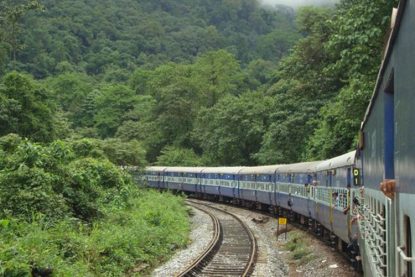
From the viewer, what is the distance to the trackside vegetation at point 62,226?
1072cm

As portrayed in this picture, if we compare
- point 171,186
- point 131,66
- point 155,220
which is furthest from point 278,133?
point 131,66

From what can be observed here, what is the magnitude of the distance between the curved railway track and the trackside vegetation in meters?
1.27

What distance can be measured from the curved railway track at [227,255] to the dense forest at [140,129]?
1.32 metres

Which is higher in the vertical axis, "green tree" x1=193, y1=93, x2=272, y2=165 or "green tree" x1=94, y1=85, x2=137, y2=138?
"green tree" x1=94, y1=85, x2=137, y2=138

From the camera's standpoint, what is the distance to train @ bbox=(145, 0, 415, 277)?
10.9 ft

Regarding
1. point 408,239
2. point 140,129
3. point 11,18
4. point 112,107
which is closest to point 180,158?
point 140,129

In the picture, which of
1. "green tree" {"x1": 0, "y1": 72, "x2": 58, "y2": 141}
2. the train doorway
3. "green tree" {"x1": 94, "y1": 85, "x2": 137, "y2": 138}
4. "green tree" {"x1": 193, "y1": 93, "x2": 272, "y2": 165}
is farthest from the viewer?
"green tree" {"x1": 94, "y1": 85, "x2": 137, "y2": 138}

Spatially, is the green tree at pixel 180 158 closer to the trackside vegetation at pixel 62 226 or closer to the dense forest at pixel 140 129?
the dense forest at pixel 140 129

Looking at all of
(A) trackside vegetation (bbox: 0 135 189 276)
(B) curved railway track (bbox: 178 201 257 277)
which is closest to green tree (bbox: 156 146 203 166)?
(B) curved railway track (bbox: 178 201 257 277)

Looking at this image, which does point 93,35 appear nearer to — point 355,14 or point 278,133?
point 278,133

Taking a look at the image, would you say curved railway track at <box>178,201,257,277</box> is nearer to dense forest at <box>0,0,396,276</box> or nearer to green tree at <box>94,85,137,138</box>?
dense forest at <box>0,0,396,276</box>

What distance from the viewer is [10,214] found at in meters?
13.4

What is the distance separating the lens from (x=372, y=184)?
657 cm

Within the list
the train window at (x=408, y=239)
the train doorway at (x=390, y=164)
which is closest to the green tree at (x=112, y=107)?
the train doorway at (x=390, y=164)
